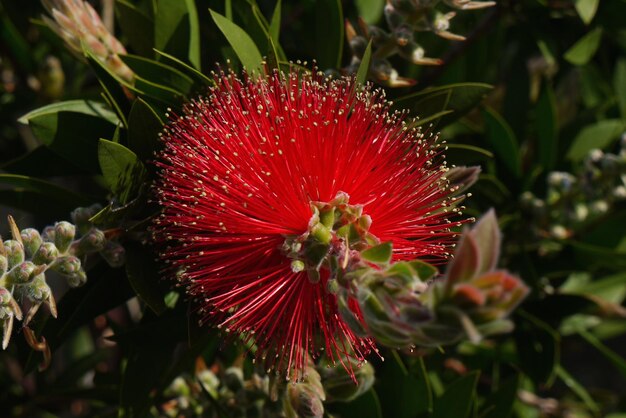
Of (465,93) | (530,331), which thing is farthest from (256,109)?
(530,331)

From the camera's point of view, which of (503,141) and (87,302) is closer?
(87,302)

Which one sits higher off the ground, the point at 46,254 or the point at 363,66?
the point at 363,66

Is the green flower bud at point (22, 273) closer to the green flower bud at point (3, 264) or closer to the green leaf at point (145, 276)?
the green flower bud at point (3, 264)

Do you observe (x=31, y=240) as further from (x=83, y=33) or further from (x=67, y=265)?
(x=83, y=33)

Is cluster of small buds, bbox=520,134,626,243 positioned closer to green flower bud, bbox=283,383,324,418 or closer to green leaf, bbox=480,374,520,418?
green leaf, bbox=480,374,520,418

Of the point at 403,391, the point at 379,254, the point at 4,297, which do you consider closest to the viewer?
the point at 379,254

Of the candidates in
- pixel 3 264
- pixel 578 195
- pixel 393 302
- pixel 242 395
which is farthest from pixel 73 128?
pixel 578 195

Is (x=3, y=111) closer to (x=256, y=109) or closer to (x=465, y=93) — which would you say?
(x=256, y=109)
